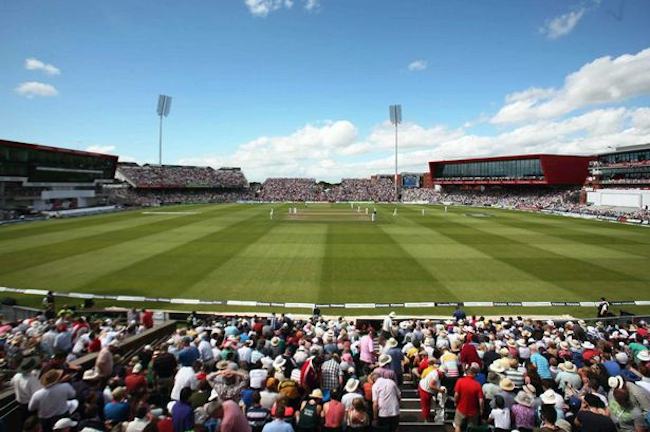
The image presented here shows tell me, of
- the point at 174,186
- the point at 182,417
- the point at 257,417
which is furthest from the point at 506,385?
the point at 174,186

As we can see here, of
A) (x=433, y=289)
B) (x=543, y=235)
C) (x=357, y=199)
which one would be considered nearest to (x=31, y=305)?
(x=433, y=289)

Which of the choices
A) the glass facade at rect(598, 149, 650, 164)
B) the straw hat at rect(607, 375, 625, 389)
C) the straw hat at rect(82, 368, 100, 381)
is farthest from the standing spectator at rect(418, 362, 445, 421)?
the glass facade at rect(598, 149, 650, 164)

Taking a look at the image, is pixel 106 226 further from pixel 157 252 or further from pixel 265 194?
pixel 265 194

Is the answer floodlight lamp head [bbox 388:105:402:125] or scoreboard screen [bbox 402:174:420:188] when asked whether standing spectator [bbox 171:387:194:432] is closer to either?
floodlight lamp head [bbox 388:105:402:125]

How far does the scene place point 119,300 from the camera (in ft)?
61.9

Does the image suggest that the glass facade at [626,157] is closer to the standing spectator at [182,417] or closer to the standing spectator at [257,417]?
the standing spectator at [257,417]

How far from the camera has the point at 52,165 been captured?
65.0 metres

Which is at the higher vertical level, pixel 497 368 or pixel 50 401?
pixel 50 401

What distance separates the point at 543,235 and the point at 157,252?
37.2 meters

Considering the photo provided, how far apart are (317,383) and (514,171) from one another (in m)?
92.3

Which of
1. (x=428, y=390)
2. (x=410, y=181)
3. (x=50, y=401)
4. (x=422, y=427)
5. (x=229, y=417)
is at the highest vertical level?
(x=410, y=181)

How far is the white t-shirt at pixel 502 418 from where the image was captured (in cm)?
583

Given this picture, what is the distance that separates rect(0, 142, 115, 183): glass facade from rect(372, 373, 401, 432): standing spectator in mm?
68171

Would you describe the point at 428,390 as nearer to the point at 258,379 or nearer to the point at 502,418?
the point at 502,418
